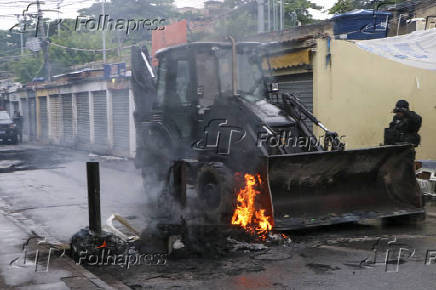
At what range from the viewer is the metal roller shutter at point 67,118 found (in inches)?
1152

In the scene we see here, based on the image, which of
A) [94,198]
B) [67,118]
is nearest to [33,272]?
[94,198]

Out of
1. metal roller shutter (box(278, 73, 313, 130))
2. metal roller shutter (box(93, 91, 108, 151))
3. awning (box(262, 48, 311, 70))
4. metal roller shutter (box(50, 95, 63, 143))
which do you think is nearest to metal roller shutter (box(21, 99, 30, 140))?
metal roller shutter (box(50, 95, 63, 143))

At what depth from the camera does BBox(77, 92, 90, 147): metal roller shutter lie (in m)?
27.0

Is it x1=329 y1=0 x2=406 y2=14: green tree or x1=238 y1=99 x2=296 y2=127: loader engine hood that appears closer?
x1=238 y1=99 x2=296 y2=127: loader engine hood

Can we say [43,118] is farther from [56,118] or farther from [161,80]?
[161,80]

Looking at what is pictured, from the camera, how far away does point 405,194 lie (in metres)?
8.25

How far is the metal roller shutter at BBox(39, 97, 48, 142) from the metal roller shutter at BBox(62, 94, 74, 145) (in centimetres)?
364

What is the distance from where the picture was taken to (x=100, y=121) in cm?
2544

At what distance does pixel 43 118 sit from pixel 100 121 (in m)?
10.3

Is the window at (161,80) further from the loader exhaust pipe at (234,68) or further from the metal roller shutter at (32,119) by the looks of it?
the metal roller shutter at (32,119)

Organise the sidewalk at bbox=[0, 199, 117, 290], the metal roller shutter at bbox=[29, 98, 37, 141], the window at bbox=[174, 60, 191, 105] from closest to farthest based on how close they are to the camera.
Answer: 1. the sidewalk at bbox=[0, 199, 117, 290]
2. the window at bbox=[174, 60, 191, 105]
3. the metal roller shutter at bbox=[29, 98, 37, 141]

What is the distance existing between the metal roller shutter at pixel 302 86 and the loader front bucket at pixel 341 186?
20.0 ft

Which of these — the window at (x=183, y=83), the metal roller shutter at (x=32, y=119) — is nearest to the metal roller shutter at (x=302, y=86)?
the window at (x=183, y=83)

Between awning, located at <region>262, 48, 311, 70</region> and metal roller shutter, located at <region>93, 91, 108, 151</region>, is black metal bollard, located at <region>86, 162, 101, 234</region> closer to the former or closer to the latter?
awning, located at <region>262, 48, 311, 70</region>
